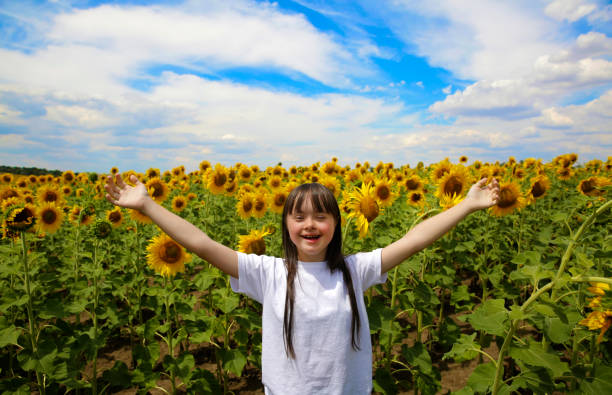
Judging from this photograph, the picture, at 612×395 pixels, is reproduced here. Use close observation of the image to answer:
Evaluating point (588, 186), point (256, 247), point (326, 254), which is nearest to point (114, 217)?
point (256, 247)

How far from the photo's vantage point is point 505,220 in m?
6.07

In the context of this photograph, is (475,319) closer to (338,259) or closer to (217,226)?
(338,259)

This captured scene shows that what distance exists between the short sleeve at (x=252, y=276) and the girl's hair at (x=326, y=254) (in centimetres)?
17

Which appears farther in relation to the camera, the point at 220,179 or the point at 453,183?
the point at 220,179

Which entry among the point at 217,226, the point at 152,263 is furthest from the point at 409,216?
the point at 217,226

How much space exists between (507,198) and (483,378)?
2.75 meters

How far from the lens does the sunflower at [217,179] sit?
679cm

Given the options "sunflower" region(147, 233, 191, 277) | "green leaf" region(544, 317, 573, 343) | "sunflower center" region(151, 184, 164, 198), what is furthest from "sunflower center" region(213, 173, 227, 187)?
"green leaf" region(544, 317, 573, 343)

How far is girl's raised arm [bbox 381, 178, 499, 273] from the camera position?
2316 mm

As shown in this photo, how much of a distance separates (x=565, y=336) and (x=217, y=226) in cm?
531

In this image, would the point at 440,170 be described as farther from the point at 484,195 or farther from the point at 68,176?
the point at 68,176

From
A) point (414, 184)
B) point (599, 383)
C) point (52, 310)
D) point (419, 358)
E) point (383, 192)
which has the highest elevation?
point (414, 184)

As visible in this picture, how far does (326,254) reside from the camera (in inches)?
95.3

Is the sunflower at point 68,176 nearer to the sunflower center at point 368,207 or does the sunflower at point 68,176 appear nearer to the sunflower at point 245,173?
the sunflower at point 245,173
